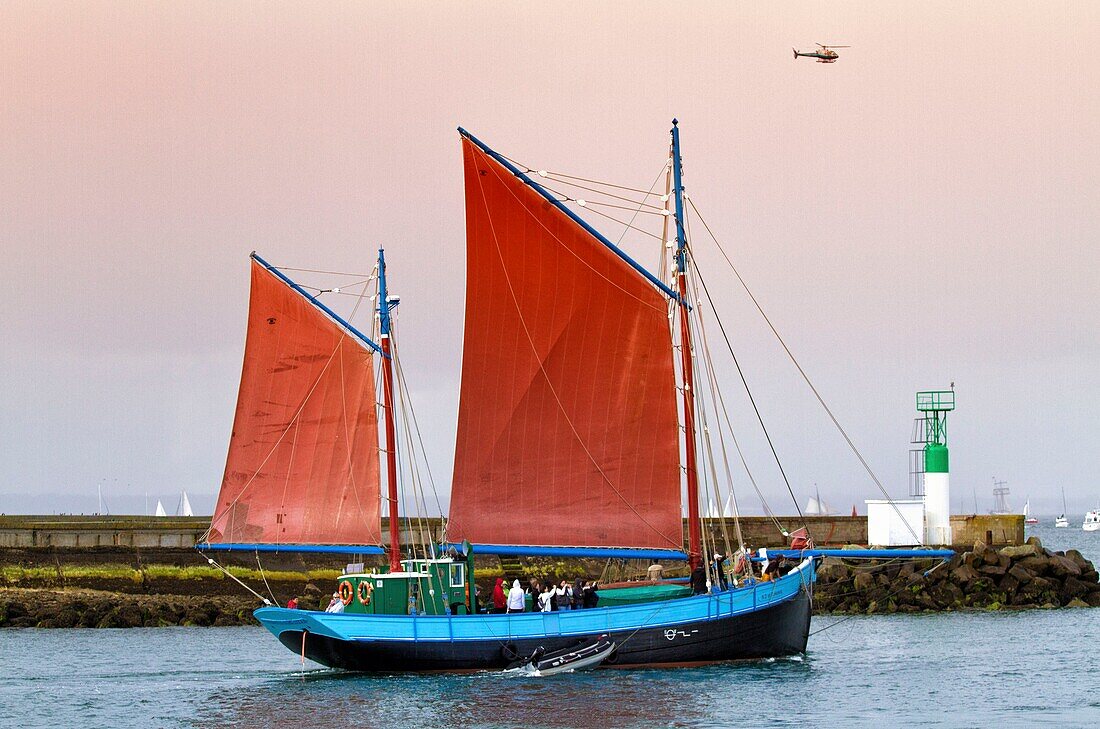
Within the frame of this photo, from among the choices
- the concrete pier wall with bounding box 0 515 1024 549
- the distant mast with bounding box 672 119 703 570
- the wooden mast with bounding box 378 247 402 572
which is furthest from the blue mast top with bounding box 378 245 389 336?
the concrete pier wall with bounding box 0 515 1024 549

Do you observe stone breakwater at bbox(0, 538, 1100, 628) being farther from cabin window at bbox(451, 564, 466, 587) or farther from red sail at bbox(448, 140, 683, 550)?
red sail at bbox(448, 140, 683, 550)

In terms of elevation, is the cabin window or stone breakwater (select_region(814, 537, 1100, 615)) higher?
the cabin window

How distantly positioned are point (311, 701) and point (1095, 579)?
42.1 metres

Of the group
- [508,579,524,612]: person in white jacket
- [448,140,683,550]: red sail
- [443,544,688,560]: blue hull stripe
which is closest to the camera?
[508,579,524,612]: person in white jacket

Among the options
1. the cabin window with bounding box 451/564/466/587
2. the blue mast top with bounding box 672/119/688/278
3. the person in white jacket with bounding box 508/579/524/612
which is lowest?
the person in white jacket with bounding box 508/579/524/612

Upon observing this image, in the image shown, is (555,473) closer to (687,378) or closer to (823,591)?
(687,378)

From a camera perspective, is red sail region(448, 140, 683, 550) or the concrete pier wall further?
the concrete pier wall

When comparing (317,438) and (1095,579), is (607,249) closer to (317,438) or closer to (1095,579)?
(317,438)

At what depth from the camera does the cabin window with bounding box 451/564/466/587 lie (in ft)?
154

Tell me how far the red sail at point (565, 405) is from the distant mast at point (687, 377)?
64cm

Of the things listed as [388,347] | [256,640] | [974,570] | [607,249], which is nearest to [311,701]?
[388,347]

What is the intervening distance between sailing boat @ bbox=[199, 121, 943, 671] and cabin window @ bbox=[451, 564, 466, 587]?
1.2 inches

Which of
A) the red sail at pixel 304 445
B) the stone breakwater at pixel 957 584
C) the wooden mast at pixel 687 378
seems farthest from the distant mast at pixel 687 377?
the stone breakwater at pixel 957 584

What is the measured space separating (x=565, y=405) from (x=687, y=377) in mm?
3906
